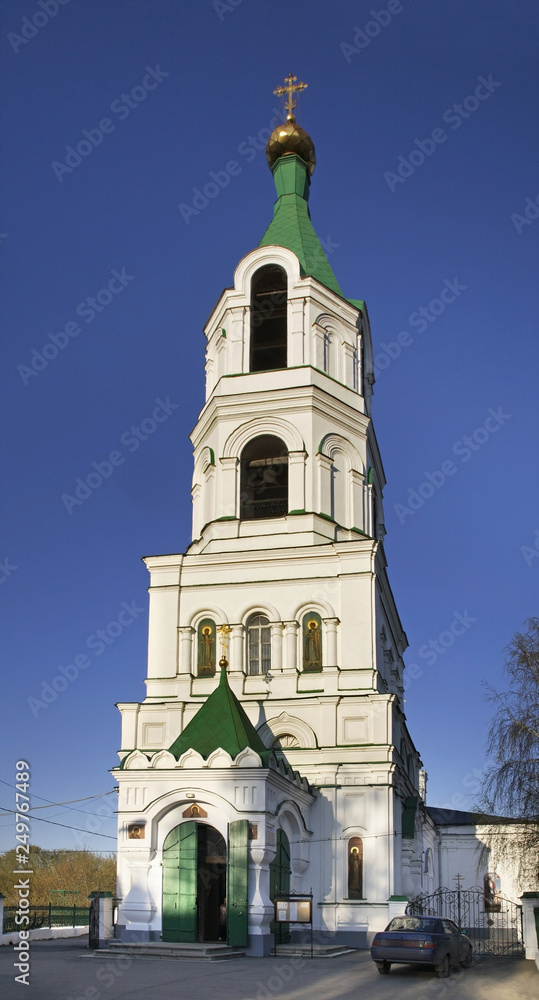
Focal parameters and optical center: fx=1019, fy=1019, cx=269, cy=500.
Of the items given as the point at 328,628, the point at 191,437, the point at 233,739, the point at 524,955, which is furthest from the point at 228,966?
the point at 191,437

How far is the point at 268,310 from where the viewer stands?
3017cm

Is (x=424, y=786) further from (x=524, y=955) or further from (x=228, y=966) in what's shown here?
(x=228, y=966)

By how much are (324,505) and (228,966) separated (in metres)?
13.2

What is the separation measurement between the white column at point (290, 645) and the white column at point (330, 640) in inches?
30.4

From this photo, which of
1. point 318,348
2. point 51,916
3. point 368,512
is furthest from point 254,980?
point 318,348

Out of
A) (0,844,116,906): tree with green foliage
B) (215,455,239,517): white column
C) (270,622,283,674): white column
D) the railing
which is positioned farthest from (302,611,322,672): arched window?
(0,844,116,906): tree with green foliage

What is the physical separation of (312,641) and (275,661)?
1074 millimetres

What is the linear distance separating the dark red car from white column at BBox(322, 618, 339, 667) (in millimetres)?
8689

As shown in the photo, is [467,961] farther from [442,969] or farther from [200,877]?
[200,877]

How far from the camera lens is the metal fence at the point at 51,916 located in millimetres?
21984

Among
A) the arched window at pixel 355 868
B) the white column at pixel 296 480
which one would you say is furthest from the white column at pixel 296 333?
the arched window at pixel 355 868

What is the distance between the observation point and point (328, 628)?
→ 84.7 feet

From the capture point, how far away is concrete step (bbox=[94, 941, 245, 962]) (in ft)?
60.2

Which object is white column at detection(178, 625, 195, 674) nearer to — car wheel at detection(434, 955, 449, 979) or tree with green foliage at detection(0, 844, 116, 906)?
car wheel at detection(434, 955, 449, 979)
